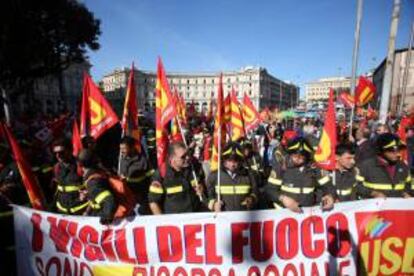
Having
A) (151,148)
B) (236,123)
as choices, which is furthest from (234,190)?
(151,148)

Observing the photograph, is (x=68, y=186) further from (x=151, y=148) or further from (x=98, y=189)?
(x=151, y=148)

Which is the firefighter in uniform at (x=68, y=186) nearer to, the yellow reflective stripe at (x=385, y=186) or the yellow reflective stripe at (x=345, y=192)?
the yellow reflective stripe at (x=345, y=192)

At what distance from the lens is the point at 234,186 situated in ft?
14.8

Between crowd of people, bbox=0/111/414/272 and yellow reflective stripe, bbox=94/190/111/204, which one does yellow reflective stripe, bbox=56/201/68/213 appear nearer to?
crowd of people, bbox=0/111/414/272

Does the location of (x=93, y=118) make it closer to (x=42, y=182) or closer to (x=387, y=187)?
(x=42, y=182)

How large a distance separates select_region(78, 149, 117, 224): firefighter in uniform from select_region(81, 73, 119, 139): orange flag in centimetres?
183

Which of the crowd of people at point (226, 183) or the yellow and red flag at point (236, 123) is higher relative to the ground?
the yellow and red flag at point (236, 123)

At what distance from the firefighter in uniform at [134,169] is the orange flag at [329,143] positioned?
2.94 metres

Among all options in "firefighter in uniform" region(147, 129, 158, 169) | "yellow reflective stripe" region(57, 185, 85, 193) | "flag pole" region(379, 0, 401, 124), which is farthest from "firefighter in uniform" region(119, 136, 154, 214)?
"flag pole" region(379, 0, 401, 124)

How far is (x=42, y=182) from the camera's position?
6.51 meters

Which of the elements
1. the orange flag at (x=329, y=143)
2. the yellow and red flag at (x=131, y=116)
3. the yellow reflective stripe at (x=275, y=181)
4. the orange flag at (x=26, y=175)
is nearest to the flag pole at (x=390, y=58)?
the orange flag at (x=329, y=143)

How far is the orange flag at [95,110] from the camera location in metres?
5.84

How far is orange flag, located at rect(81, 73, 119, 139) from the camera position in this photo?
19.2 ft

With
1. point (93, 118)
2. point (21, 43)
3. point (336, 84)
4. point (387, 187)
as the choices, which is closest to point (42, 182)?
point (93, 118)
